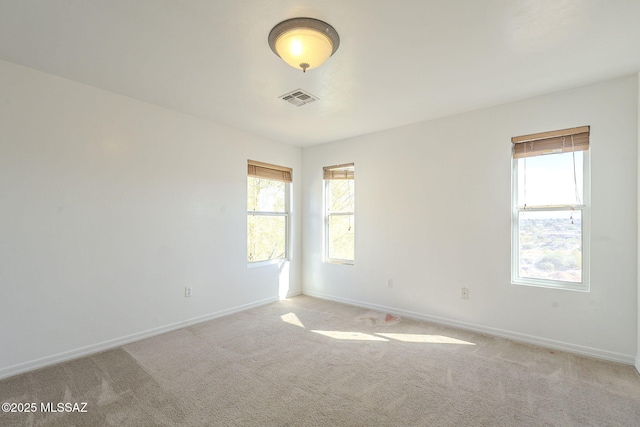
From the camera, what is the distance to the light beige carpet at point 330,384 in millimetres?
1948

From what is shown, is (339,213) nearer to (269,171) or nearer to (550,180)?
(269,171)

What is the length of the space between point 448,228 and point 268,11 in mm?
2957

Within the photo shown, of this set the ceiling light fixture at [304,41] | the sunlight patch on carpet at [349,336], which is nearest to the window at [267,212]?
the sunlight patch on carpet at [349,336]

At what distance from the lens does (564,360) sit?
8.91 feet

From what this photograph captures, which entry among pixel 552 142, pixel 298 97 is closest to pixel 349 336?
pixel 298 97

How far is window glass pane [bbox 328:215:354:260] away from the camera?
15.3 ft

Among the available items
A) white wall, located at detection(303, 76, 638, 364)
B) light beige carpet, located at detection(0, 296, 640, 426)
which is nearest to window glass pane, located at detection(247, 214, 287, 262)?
white wall, located at detection(303, 76, 638, 364)

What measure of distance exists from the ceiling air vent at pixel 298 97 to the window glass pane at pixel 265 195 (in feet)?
5.21

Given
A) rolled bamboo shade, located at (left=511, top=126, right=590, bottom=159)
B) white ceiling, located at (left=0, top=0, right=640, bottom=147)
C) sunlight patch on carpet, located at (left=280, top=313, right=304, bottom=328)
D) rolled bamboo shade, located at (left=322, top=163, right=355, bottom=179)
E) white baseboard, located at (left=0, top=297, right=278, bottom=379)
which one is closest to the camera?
white ceiling, located at (left=0, top=0, right=640, bottom=147)

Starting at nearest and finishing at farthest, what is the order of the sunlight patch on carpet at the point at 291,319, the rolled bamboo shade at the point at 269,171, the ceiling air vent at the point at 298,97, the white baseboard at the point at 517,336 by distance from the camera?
the white baseboard at the point at 517,336 → the ceiling air vent at the point at 298,97 → the sunlight patch on carpet at the point at 291,319 → the rolled bamboo shade at the point at 269,171

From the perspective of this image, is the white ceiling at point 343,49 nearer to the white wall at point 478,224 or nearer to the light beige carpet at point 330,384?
the white wall at point 478,224

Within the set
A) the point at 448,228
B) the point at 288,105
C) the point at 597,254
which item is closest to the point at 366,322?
the point at 448,228

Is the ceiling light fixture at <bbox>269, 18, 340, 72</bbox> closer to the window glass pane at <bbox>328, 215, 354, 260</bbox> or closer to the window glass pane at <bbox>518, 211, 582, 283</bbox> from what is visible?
the window glass pane at <bbox>518, 211, 582, 283</bbox>

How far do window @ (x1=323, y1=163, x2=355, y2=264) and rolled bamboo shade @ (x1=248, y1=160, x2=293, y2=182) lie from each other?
624 millimetres
